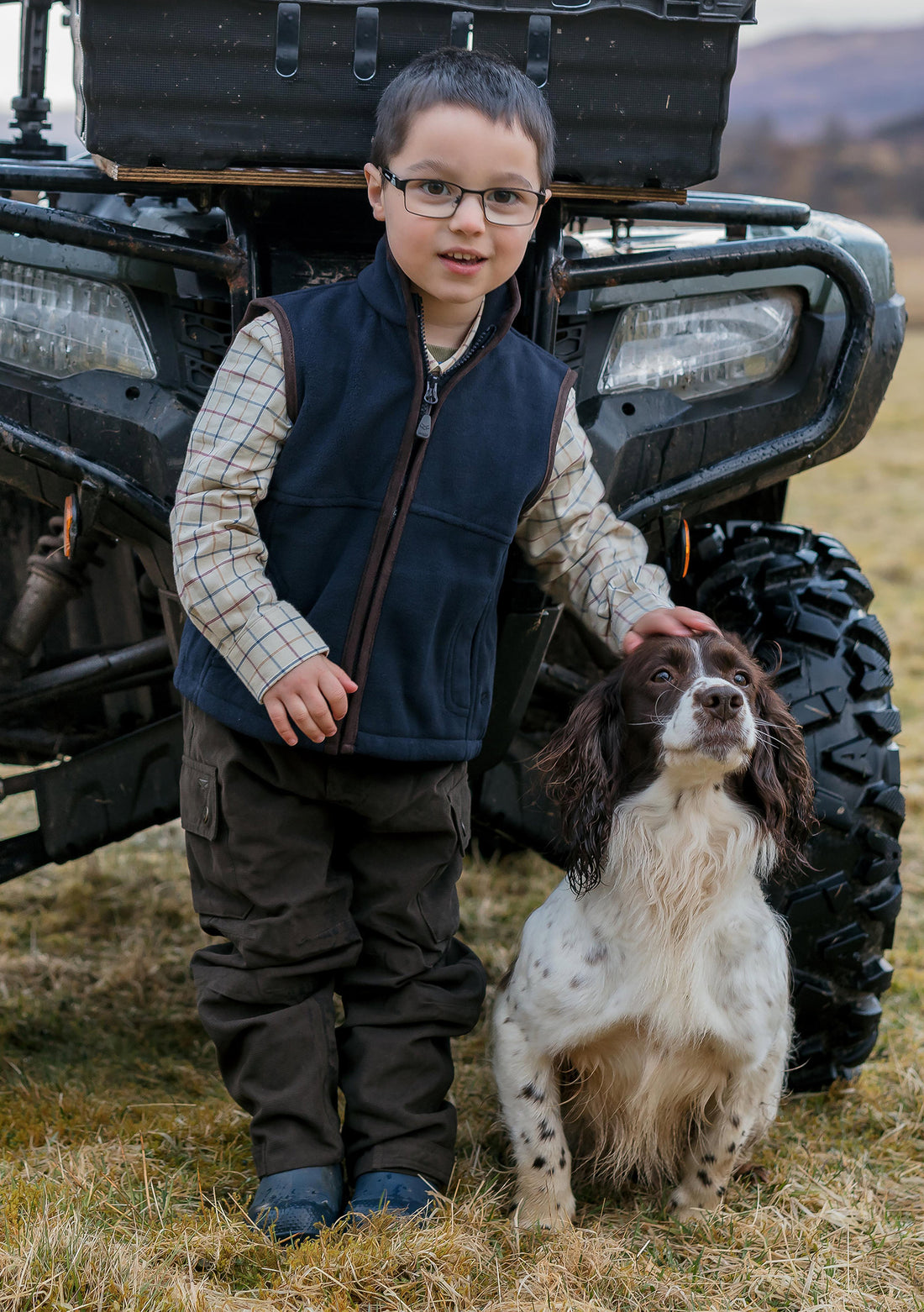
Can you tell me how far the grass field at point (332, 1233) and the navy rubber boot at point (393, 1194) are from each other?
0.15 feet

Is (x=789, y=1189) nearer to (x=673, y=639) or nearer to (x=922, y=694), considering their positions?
(x=673, y=639)

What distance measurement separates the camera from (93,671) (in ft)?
9.27

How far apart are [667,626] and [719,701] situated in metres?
0.20

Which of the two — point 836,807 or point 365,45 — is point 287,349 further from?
point 836,807

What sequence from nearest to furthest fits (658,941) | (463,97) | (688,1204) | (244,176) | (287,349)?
(463,97) → (287,349) → (244,176) → (658,941) → (688,1204)

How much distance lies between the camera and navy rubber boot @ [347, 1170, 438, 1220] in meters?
2.42

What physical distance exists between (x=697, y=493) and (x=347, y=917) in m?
0.98

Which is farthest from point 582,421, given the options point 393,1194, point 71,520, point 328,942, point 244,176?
point 393,1194

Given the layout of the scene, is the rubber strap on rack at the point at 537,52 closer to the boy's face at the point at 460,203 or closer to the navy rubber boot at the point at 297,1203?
the boy's face at the point at 460,203

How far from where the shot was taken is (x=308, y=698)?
7.29 feet

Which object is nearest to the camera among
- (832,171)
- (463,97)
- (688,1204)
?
(463,97)

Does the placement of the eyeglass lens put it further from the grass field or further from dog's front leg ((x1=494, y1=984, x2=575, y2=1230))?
the grass field

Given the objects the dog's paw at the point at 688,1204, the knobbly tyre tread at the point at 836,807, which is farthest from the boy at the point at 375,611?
the knobbly tyre tread at the point at 836,807

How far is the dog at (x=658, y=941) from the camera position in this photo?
2.43 m
